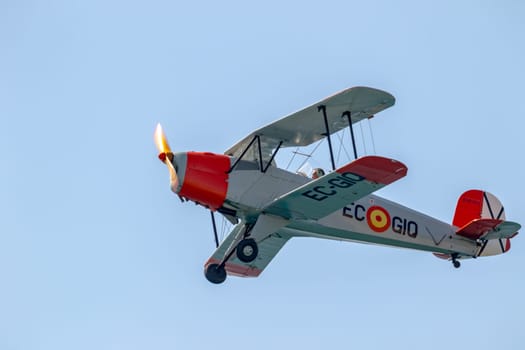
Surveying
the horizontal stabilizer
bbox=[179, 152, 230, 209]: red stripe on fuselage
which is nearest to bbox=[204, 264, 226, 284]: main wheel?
bbox=[179, 152, 230, 209]: red stripe on fuselage

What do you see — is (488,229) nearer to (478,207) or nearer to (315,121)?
(478,207)

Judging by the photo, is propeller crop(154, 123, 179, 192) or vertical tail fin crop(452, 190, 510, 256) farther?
vertical tail fin crop(452, 190, 510, 256)

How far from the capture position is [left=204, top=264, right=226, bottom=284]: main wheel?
56.1ft

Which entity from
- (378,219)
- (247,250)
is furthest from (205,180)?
(378,219)

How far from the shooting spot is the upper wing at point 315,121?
618 inches

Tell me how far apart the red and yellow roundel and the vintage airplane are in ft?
0.06

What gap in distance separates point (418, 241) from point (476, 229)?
119 cm

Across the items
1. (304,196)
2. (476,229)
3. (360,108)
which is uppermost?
(360,108)

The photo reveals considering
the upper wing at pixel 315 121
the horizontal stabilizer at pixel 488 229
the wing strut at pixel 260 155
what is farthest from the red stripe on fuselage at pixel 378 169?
the horizontal stabilizer at pixel 488 229

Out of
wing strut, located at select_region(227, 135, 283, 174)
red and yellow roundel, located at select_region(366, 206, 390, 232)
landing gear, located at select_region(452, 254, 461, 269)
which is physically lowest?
landing gear, located at select_region(452, 254, 461, 269)

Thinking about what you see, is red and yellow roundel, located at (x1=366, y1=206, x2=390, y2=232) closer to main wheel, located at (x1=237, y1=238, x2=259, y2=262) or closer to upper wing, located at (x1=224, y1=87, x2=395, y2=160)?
upper wing, located at (x1=224, y1=87, x2=395, y2=160)

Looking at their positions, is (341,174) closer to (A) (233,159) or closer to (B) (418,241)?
(A) (233,159)

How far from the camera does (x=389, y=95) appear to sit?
15.7m

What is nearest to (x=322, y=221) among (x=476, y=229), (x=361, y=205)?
(x=361, y=205)
